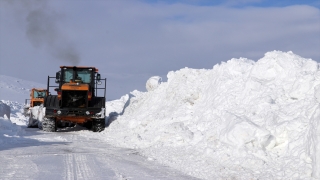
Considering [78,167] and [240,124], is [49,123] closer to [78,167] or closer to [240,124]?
[78,167]

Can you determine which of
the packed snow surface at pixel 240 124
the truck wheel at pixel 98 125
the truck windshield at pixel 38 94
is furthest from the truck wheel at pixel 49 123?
the truck windshield at pixel 38 94

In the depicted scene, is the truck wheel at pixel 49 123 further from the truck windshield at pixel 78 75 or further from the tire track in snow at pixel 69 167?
the tire track in snow at pixel 69 167

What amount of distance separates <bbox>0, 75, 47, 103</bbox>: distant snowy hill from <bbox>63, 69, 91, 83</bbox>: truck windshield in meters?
45.9

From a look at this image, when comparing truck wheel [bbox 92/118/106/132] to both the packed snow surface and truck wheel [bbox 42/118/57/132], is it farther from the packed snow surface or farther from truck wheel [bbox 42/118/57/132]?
truck wheel [bbox 42/118/57/132]

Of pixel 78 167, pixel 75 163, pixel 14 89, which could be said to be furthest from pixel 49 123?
pixel 14 89

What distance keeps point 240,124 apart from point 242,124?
Answer: 0.06m

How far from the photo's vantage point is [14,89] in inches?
3000

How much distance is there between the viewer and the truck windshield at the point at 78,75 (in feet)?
68.5

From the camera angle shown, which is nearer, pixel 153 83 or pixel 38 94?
pixel 153 83

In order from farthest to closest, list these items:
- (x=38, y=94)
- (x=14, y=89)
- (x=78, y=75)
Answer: (x=14, y=89)
(x=38, y=94)
(x=78, y=75)

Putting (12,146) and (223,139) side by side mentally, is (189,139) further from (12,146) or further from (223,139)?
(12,146)

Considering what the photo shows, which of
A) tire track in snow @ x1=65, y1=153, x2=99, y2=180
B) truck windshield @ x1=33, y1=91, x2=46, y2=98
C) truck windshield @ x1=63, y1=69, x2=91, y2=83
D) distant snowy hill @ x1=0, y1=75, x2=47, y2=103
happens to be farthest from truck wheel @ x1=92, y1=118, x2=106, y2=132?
distant snowy hill @ x1=0, y1=75, x2=47, y2=103

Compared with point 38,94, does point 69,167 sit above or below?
below

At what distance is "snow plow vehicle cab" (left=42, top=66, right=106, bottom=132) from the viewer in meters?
19.5
